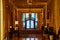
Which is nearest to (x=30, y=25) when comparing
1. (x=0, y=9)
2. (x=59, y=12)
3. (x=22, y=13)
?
(x=22, y=13)

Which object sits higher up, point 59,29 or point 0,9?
point 0,9

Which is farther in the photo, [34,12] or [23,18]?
[23,18]

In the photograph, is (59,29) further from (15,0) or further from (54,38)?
(15,0)

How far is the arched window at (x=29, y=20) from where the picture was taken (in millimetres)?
25344

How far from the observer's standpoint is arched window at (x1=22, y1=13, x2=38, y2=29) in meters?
25.3

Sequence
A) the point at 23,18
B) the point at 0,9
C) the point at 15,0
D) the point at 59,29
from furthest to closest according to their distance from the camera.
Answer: the point at 23,18
the point at 15,0
the point at 59,29
the point at 0,9

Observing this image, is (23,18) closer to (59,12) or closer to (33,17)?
(33,17)

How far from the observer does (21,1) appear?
15.8 meters

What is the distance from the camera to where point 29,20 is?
88.2 ft

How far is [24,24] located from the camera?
25906mm

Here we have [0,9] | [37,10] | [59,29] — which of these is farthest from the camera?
[37,10]

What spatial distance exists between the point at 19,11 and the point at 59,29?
47.5ft

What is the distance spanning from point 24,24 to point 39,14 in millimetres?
3307

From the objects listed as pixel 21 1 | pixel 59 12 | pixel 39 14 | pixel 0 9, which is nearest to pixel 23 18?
pixel 39 14
